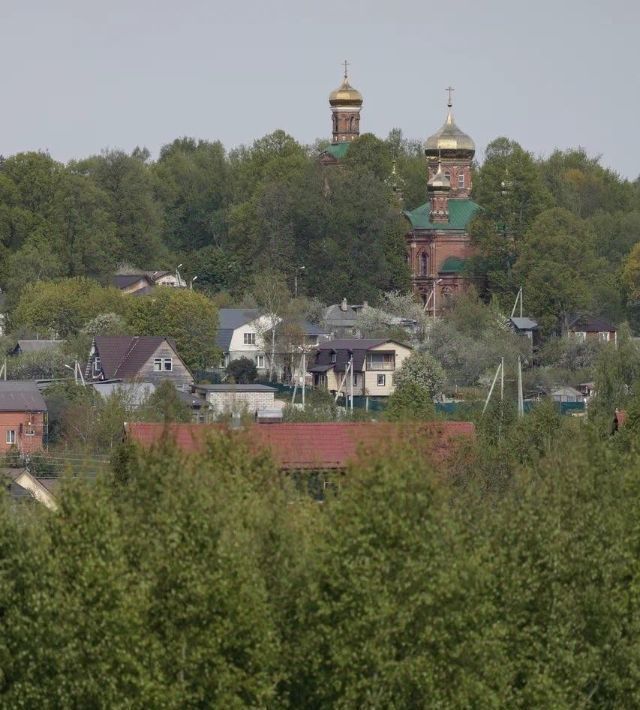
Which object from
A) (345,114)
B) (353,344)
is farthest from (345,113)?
(353,344)

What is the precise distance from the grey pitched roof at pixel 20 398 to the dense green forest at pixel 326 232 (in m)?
26.5

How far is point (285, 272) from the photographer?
3863 inches

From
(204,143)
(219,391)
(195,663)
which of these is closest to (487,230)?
(219,391)

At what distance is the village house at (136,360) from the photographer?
75125mm

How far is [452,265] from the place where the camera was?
96.6 m

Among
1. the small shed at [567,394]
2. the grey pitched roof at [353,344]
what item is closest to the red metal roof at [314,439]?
the small shed at [567,394]

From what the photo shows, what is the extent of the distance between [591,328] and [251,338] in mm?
11784

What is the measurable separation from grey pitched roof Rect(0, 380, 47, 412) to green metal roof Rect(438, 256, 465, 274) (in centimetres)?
3234

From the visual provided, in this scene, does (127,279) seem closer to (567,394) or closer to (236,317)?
(236,317)

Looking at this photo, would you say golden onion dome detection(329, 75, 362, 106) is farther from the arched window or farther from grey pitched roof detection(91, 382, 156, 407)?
grey pitched roof detection(91, 382, 156, 407)

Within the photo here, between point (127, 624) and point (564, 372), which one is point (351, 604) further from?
point (564, 372)

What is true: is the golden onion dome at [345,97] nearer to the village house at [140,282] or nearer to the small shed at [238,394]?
the village house at [140,282]

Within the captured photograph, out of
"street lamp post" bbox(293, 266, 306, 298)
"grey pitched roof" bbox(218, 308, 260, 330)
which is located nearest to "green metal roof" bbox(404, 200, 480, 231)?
"street lamp post" bbox(293, 266, 306, 298)

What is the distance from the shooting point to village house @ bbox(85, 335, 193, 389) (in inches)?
2958
